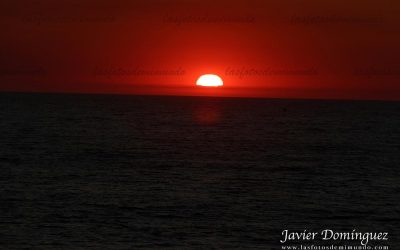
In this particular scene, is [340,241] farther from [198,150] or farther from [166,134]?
[166,134]

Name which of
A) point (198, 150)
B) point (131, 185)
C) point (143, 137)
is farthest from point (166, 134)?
point (131, 185)

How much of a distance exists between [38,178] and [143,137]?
53586 millimetres

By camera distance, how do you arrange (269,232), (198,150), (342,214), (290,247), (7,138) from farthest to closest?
(7,138), (198,150), (342,214), (269,232), (290,247)

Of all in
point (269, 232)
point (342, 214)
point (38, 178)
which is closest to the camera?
point (269, 232)

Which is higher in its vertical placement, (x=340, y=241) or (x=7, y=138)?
(x=7, y=138)

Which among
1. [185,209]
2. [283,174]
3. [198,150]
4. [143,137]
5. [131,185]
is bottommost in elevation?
[185,209]

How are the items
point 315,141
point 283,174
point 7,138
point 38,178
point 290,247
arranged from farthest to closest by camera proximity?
point 315,141 → point 7,138 → point 283,174 → point 38,178 → point 290,247

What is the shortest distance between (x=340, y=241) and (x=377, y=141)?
257ft

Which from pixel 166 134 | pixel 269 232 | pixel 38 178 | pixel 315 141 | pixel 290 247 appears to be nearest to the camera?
pixel 290 247

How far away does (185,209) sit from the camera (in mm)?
44375

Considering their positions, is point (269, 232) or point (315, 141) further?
point (315, 141)

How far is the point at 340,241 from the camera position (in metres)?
36.4

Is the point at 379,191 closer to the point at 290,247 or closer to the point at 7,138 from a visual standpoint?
the point at 290,247

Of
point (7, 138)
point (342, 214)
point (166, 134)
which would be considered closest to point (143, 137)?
point (166, 134)
